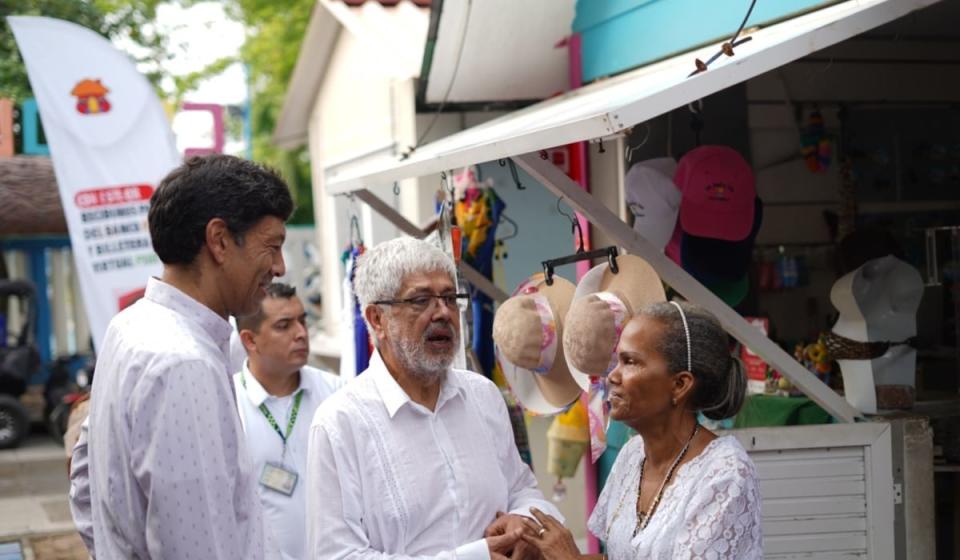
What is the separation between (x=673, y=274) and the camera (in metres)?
3.59

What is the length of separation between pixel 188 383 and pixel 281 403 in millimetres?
2096

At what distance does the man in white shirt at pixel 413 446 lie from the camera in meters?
2.85

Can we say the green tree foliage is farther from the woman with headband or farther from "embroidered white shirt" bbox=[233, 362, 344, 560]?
the woman with headband

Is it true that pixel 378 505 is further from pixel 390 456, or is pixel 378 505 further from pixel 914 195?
pixel 914 195

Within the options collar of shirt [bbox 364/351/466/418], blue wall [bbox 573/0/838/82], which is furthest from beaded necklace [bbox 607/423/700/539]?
blue wall [bbox 573/0/838/82]

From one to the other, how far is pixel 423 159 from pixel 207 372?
204 cm

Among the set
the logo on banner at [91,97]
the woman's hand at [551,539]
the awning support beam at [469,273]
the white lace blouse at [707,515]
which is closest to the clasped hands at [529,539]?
the woman's hand at [551,539]

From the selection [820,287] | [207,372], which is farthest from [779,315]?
[207,372]

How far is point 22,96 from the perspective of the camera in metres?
12.6

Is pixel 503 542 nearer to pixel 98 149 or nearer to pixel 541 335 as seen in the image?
pixel 541 335

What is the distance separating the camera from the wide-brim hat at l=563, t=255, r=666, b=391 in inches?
140

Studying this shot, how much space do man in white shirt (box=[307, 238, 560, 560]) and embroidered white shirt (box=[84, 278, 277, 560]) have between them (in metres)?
0.55

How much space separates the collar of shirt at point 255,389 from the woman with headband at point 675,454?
1594 millimetres

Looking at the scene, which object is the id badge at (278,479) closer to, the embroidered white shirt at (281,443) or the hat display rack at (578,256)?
the embroidered white shirt at (281,443)
